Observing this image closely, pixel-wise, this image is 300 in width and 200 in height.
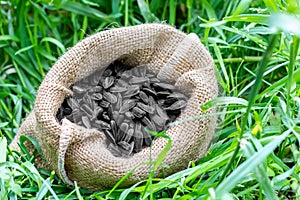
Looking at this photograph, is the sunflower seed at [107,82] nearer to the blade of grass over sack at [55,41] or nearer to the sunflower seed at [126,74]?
the sunflower seed at [126,74]

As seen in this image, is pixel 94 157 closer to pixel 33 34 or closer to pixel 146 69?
pixel 146 69

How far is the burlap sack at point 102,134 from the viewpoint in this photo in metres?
1.00

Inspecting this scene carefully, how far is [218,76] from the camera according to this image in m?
1.11

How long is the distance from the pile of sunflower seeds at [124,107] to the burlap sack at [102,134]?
0.07 ft

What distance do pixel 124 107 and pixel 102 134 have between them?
0.07 m

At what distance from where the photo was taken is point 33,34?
1442 mm

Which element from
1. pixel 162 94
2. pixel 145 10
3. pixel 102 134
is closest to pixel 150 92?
pixel 162 94

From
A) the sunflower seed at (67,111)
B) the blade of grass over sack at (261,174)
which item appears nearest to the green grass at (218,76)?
the blade of grass over sack at (261,174)

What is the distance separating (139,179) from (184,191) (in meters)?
0.08

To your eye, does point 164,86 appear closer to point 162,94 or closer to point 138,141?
point 162,94

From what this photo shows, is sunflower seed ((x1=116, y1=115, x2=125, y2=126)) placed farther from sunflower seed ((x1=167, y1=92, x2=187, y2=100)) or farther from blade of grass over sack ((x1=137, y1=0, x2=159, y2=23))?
blade of grass over sack ((x1=137, y1=0, x2=159, y2=23))

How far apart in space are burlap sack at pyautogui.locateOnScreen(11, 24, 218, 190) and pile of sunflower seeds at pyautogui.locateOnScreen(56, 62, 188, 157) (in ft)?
0.07

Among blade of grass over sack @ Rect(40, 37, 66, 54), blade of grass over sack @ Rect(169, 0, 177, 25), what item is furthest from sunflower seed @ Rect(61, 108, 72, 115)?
blade of grass over sack @ Rect(169, 0, 177, 25)

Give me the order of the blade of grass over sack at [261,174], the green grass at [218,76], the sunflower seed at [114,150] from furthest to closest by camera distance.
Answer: the sunflower seed at [114,150] < the green grass at [218,76] < the blade of grass over sack at [261,174]
